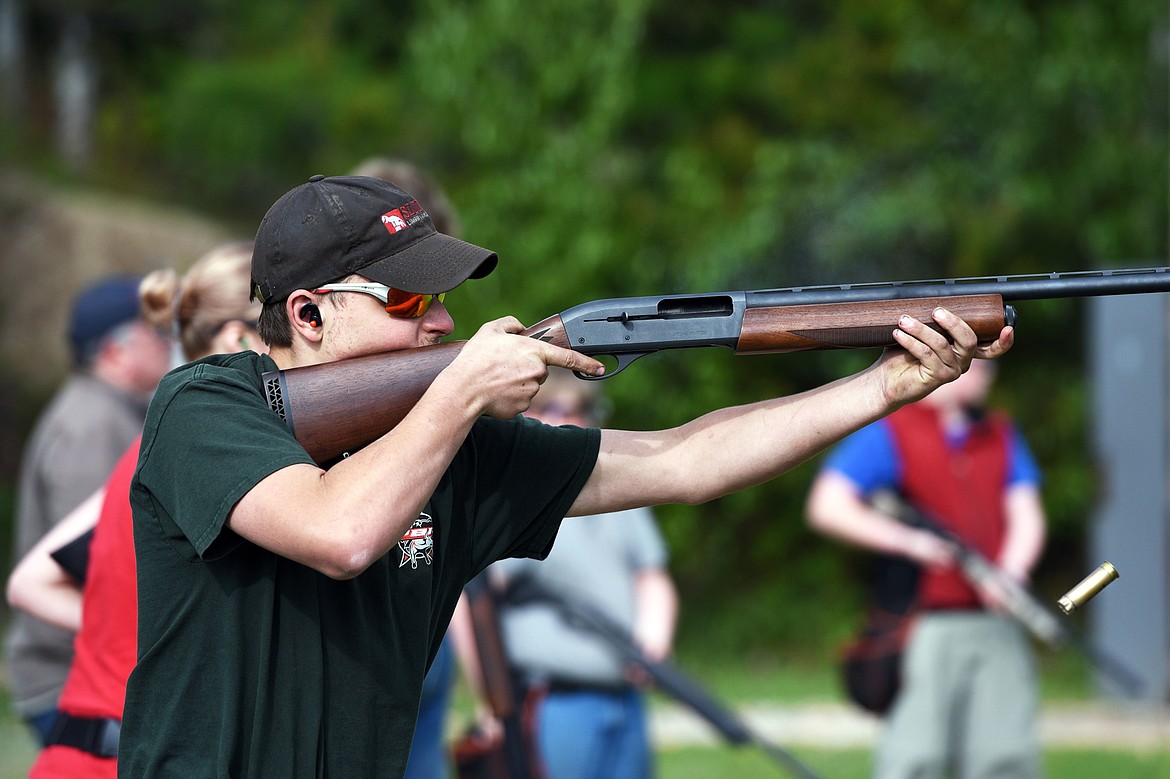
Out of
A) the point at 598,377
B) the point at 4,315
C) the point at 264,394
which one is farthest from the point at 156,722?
the point at 4,315

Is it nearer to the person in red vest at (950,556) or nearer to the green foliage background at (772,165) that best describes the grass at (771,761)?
the person in red vest at (950,556)

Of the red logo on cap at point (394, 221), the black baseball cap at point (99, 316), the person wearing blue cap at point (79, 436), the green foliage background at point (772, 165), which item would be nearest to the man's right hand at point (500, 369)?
the red logo on cap at point (394, 221)

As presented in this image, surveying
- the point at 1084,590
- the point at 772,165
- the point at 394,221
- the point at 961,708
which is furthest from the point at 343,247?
the point at 772,165

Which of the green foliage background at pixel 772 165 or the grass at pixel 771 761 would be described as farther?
the green foliage background at pixel 772 165

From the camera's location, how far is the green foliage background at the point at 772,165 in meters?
14.5

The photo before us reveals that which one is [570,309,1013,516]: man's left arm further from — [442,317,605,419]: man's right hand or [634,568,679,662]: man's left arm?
[634,568,679,662]: man's left arm

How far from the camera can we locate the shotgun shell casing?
3.07 m

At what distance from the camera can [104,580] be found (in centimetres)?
333

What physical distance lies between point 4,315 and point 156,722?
1628cm

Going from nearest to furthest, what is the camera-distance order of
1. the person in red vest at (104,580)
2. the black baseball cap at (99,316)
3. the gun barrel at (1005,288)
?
the gun barrel at (1005,288), the person in red vest at (104,580), the black baseball cap at (99,316)

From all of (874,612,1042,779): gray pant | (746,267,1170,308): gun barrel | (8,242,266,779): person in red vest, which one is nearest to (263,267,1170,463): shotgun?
(746,267,1170,308): gun barrel

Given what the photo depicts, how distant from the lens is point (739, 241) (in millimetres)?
15922

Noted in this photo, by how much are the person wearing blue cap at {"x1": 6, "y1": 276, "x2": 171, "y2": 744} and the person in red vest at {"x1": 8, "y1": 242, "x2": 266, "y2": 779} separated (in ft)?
2.48

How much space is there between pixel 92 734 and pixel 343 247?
A: 1.56 m
